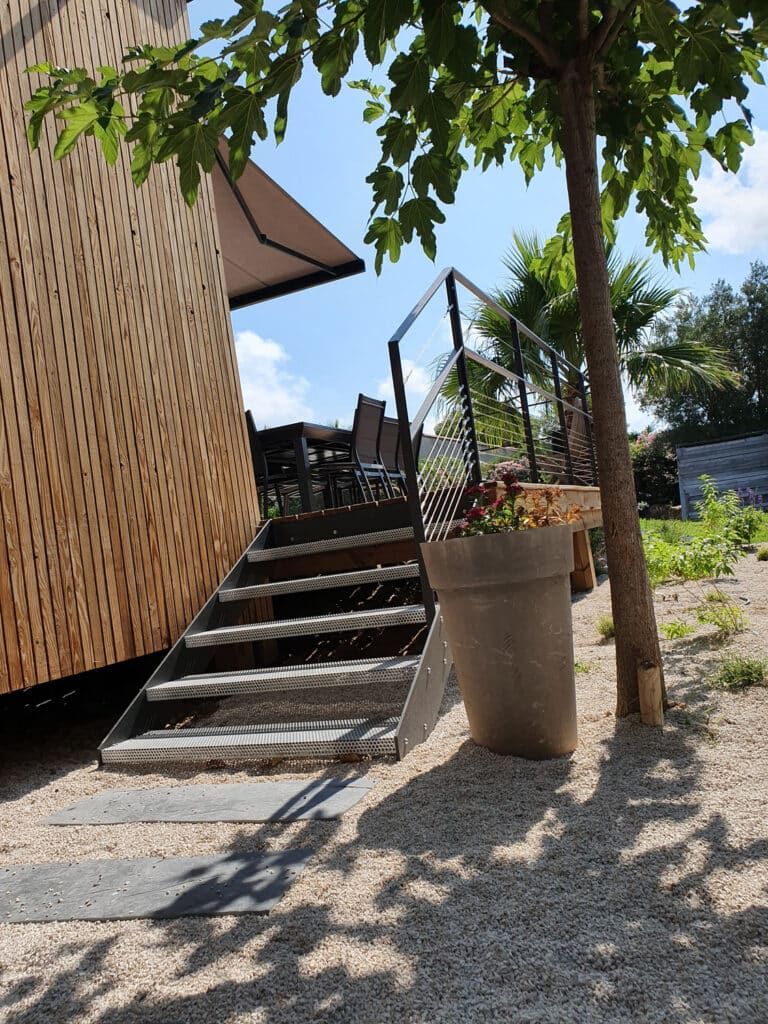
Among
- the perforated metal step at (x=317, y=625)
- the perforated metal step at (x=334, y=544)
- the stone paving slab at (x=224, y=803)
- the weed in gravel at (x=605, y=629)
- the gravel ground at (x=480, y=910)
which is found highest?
the perforated metal step at (x=334, y=544)

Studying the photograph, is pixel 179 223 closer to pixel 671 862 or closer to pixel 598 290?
pixel 598 290

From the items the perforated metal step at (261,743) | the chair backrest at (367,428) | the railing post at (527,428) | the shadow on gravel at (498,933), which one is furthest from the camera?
the chair backrest at (367,428)

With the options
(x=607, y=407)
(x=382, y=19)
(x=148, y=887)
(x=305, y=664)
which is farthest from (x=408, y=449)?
(x=148, y=887)

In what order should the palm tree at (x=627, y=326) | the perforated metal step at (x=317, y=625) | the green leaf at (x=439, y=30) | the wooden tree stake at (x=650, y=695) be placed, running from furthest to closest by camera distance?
the palm tree at (x=627, y=326) → the perforated metal step at (x=317, y=625) → the wooden tree stake at (x=650, y=695) → the green leaf at (x=439, y=30)

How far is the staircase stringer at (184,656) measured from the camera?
328 centimetres

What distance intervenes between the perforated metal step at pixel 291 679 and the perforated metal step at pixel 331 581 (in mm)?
389

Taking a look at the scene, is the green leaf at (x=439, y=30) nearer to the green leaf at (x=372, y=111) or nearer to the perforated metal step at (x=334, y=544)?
the green leaf at (x=372, y=111)

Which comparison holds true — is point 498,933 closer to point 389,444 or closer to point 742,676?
point 742,676

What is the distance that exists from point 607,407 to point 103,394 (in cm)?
230

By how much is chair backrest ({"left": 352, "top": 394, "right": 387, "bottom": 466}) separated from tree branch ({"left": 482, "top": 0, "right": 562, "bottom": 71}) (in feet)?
9.70

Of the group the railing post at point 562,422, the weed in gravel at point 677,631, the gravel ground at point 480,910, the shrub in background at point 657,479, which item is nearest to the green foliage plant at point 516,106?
the gravel ground at point 480,910

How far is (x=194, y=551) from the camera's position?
13.1ft

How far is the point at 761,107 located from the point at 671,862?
2298 millimetres

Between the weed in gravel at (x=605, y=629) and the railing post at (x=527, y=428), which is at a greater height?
the railing post at (x=527, y=428)
